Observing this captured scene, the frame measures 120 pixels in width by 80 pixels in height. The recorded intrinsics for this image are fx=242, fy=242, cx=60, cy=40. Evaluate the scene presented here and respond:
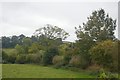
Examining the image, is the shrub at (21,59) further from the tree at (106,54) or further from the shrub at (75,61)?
the tree at (106,54)

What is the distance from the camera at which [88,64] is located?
33.1m

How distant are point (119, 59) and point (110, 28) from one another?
27.7 feet

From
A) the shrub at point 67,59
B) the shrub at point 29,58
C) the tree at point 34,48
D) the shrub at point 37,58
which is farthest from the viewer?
the tree at point 34,48

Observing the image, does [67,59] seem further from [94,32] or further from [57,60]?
[94,32]

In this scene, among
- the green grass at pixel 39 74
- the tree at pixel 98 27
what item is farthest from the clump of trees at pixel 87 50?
Answer: the green grass at pixel 39 74

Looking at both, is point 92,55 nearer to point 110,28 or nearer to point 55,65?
point 110,28

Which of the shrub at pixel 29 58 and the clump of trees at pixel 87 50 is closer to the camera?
the clump of trees at pixel 87 50

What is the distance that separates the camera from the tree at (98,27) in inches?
1293

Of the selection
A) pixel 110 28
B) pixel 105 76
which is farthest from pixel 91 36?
pixel 105 76

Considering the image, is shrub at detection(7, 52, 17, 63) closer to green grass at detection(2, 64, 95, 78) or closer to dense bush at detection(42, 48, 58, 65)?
dense bush at detection(42, 48, 58, 65)

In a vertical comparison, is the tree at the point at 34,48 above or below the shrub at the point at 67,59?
above

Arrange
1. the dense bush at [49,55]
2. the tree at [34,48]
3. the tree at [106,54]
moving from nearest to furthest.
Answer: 1. the tree at [106,54]
2. the dense bush at [49,55]
3. the tree at [34,48]

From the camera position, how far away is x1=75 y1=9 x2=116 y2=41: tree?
3284 cm

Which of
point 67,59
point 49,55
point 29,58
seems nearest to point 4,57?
point 29,58
